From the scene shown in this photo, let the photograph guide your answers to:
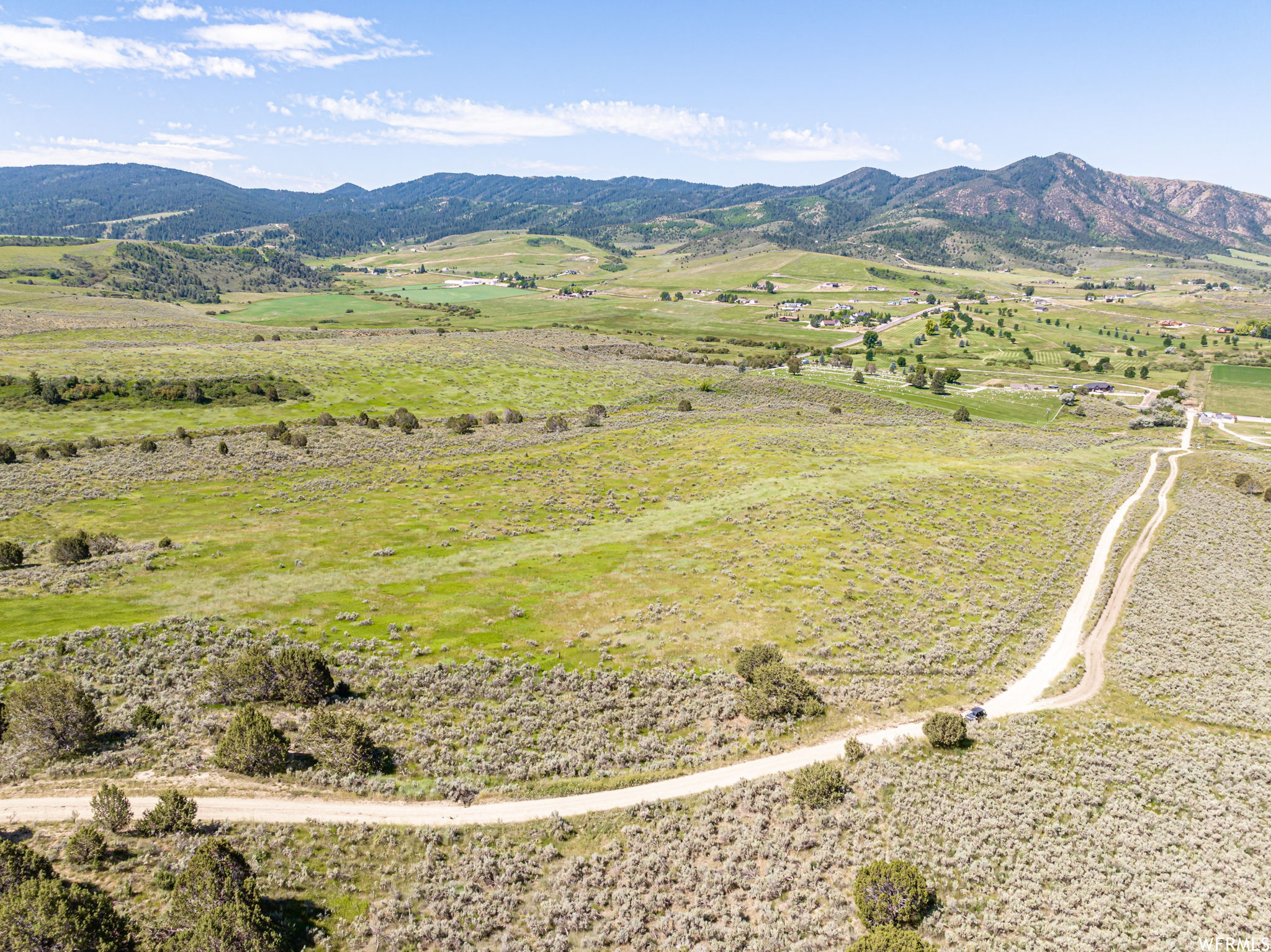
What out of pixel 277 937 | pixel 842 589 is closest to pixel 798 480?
pixel 842 589

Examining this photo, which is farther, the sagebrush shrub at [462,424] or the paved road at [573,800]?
the sagebrush shrub at [462,424]

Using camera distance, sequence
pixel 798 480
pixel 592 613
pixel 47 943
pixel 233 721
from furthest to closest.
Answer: pixel 798 480 → pixel 592 613 → pixel 233 721 → pixel 47 943

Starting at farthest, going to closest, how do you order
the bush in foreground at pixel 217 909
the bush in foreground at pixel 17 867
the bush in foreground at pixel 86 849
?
the bush in foreground at pixel 86 849, the bush in foreground at pixel 17 867, the bush in foreground at pixel 217 909

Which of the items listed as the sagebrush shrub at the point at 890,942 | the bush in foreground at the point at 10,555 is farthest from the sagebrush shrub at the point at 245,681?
the sagebrush shrub at the point at 890,942

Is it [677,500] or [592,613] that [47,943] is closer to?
[592,613]

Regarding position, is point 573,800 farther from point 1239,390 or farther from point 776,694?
point 1239,390

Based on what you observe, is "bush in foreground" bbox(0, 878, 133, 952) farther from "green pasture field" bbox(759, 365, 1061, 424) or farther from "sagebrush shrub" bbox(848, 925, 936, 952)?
"green pasture field" bbox(759, 365, 1061, 424)

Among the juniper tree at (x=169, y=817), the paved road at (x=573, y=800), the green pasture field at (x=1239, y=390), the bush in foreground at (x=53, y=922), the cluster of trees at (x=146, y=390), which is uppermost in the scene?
the green pasture field at (x=1239, y=390)

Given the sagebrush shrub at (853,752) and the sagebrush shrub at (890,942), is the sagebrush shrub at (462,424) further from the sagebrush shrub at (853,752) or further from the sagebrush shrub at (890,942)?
the sagebrush shrub at (890,942)
